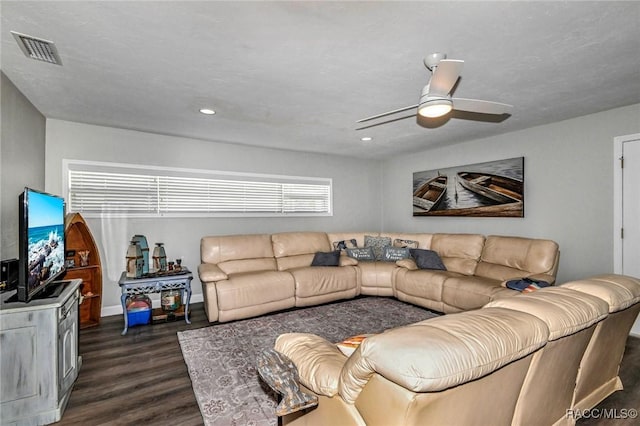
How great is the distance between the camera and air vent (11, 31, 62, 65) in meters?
1.96

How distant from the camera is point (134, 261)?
363cm

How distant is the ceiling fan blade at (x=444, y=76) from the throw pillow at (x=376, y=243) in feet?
11.4

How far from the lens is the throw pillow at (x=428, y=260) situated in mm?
4527

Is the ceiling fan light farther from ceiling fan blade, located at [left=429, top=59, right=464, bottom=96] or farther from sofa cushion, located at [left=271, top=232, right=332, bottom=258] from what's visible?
sofa cushion, located at [left=271, top=232, right=332, bottom=258]

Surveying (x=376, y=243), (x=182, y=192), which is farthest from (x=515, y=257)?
(x=182, y=192)

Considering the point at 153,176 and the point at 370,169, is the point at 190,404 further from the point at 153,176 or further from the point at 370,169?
the point at 370,169

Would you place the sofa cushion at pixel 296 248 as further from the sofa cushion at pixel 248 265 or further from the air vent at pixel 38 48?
the air vent at pixel 38 48

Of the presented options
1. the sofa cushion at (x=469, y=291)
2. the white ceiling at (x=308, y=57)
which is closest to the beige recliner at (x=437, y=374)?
the white ceiling at (x=308, y=57)

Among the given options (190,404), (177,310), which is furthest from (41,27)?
(177,310)

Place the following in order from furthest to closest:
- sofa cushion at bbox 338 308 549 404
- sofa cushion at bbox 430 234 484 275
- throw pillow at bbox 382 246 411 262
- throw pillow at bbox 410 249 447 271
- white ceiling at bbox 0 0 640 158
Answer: throw pillow at bbox 382 246 411 262, throw pillow at bbox 410 249 447 271, sofa cushion at bbox 430 234 484 275, white ceiling at bbox 0 0 640 158, sofa cushion at bbox 338 308 549 404

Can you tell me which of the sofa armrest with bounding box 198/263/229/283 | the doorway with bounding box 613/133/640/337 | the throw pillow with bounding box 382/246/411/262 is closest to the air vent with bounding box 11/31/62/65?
the sofa armrest with bounding box 198/263/229/283

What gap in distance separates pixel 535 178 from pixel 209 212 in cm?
476

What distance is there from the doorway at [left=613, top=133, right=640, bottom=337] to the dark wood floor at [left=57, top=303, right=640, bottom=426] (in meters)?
0.82

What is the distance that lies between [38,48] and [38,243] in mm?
1356
